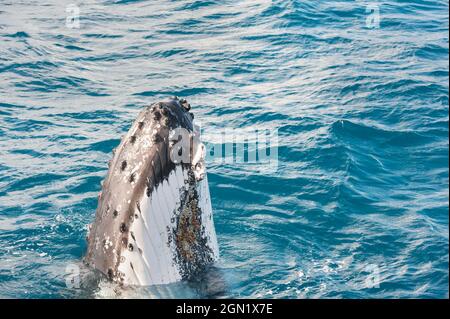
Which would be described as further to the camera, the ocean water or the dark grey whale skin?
the ocean water

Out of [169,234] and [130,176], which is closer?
[130,176]

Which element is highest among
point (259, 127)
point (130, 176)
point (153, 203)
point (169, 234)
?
point (130, 176)

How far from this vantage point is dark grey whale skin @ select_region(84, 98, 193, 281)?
1088 centimetres

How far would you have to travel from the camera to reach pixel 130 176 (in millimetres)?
10961

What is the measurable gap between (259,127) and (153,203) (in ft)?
33.8

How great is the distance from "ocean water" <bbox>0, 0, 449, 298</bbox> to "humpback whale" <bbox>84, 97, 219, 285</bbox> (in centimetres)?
31

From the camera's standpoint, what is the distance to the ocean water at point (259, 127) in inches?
556

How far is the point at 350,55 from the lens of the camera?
83.3 feet

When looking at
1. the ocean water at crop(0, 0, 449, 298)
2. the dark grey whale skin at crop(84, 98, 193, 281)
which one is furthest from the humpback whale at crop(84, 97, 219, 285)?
the ocean water at crop(0, 0, 449, 298)

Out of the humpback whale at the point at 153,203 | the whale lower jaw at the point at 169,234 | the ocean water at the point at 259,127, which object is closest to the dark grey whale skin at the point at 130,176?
the humpback whale at the point at 153,203

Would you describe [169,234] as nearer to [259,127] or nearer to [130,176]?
[130,176]

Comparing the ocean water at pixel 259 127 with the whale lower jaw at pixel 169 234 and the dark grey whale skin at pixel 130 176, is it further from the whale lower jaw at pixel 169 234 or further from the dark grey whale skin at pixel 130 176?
the dark grey whale skin at pixel 130 176

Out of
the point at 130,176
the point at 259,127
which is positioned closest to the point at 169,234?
the point at 130,176

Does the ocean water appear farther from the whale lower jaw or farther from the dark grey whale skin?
the dark grey whale skin
